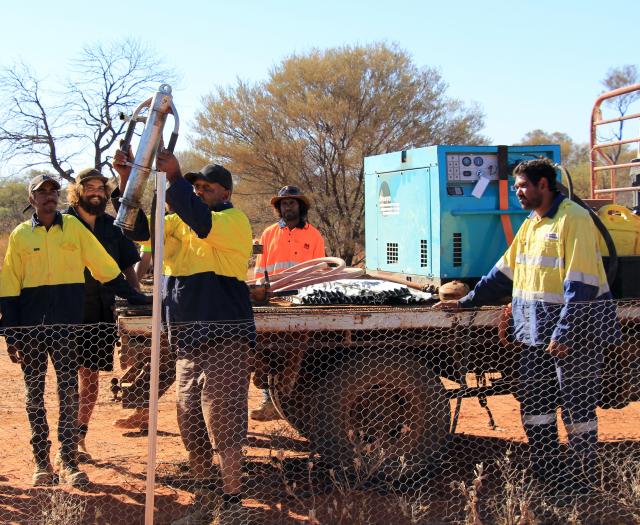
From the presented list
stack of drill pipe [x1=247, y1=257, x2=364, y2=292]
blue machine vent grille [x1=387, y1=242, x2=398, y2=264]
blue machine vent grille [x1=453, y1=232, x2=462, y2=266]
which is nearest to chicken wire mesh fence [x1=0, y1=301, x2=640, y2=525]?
stack of drill pipe [x1=247, y1=257, x2=364, y2=292]

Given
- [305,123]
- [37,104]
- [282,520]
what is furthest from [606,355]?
[37,104]

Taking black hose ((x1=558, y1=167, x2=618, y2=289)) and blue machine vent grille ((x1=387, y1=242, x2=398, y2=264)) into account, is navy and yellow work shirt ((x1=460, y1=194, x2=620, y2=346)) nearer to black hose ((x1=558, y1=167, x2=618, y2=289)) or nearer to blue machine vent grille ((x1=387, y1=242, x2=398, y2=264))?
black hose ((x1=558, y1=167, x2=618, y2=289))

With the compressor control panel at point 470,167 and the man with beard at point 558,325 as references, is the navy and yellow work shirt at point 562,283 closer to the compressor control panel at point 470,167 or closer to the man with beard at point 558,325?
the man with beard at point 558,325

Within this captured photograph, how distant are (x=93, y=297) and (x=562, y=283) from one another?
330cm

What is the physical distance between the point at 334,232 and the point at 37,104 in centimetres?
1055

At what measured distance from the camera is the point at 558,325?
193 inches

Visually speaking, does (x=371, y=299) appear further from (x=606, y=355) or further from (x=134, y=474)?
(x=134, y=474)

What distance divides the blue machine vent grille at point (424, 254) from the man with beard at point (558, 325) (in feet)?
4.00

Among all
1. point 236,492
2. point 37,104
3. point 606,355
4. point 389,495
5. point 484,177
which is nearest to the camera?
point 236,492

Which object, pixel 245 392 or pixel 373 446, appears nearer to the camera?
pixel 245 392

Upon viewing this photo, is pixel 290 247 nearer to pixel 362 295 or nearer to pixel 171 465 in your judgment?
pixel 362 295

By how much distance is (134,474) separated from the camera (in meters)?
5.71

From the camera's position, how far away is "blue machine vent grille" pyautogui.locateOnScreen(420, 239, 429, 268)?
6492 millimetres

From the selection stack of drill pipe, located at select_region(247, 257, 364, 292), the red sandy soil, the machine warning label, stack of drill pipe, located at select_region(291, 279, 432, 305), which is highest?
the machine warning label
